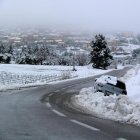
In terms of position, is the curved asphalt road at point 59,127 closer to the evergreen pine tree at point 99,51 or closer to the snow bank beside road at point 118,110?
the snow bank beside road at point 118,110

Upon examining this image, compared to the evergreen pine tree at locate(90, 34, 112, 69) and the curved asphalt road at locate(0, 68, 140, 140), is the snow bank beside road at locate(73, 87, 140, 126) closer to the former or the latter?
the curved asphalt road at locate(0, 68, 140, 140)

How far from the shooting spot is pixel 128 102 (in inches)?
578

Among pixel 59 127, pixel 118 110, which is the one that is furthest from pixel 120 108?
pixel 59 127

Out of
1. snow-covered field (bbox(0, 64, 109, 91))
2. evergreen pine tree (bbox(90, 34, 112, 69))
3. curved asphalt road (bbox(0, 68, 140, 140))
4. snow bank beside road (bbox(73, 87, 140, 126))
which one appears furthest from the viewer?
evergreen pine tree (bbox(90, 34, 112, 69))

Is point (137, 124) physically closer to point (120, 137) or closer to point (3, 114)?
point (120, 137)

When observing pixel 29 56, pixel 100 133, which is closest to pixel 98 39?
pixel 29 56

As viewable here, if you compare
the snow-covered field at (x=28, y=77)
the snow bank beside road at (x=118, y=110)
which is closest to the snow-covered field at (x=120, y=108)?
the snow bank beside road at (x=118, y=110)

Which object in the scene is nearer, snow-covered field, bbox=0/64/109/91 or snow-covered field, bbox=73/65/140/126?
snow-covered field, bbox=73/65/140/126

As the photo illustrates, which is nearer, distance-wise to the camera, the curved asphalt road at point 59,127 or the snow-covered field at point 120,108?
the curved asphalt road at point 59,127

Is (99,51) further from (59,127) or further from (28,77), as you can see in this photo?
(59,127)

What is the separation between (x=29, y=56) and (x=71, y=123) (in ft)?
346

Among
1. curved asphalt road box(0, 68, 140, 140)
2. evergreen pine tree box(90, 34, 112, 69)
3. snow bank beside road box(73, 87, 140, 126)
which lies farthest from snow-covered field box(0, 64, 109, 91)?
evergreen pine tree box(90, 34, 112, 69)

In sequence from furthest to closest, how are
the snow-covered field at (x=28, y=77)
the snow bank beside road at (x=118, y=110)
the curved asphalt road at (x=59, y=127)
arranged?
the snow-covered field at (x=28, y=77)
the snow bank beside road at (x=118, y=110)
the curved asphalt road at (x=59, y=127)

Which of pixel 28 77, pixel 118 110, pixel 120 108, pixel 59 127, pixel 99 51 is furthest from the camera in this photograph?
pixel 99 51
